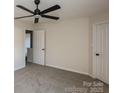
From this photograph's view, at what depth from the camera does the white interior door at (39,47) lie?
5595mm

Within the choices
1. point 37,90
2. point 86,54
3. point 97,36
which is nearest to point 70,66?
point 86,54

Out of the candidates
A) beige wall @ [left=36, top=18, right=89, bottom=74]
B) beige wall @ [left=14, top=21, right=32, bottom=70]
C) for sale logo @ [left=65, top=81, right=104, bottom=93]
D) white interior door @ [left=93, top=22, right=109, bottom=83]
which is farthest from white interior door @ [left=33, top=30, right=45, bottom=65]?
for sale logo @ [left=65, top=81, right=104, bottom=93]

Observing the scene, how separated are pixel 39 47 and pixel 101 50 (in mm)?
3483

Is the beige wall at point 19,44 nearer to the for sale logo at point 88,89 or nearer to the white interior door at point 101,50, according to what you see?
the for sale logo at point 88,89

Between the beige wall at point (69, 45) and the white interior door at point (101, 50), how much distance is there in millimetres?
431

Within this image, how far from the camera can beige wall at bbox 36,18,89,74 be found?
4172 millimetres

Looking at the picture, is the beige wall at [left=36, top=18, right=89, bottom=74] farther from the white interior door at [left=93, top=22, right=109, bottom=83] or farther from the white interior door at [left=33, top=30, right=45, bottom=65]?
the white interior door at [left=93, top=22, right=109, bottom=83]

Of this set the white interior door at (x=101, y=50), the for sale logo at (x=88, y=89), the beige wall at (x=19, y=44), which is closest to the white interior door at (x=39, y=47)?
the beige wall at (x=19, y=44)

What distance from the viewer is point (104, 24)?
3.41 metres

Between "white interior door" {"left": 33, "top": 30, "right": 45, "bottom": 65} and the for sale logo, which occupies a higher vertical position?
"white interior door" {"left": 33, "top": 30, "right": 45, "bottom": 65}

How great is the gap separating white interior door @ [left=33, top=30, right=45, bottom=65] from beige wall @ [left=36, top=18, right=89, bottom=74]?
0.81 ft

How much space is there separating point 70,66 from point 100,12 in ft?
8.33

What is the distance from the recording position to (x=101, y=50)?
3.53m

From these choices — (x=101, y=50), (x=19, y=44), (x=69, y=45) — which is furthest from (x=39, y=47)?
(x=101, y=50)
